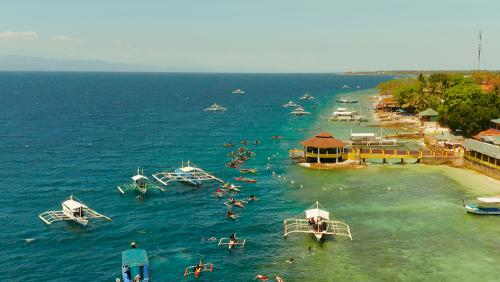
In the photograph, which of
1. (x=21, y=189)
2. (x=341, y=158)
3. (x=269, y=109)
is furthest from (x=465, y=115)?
(x=269, y=109)

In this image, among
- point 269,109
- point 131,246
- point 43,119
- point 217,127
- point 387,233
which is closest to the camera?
point 131,246

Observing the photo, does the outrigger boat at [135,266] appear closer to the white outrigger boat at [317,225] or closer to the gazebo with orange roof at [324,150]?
the white outrigger boat at [317,225]

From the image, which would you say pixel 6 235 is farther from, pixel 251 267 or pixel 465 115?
pixel 465 115

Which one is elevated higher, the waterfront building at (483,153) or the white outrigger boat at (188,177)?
the waterfront building at (483,153)

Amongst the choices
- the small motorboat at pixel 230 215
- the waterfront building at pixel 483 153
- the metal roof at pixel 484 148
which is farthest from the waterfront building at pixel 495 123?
the small motorboat at pixel 230 215

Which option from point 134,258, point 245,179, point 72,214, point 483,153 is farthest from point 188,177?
point 483,153

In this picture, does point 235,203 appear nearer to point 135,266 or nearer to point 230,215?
point 230,215
